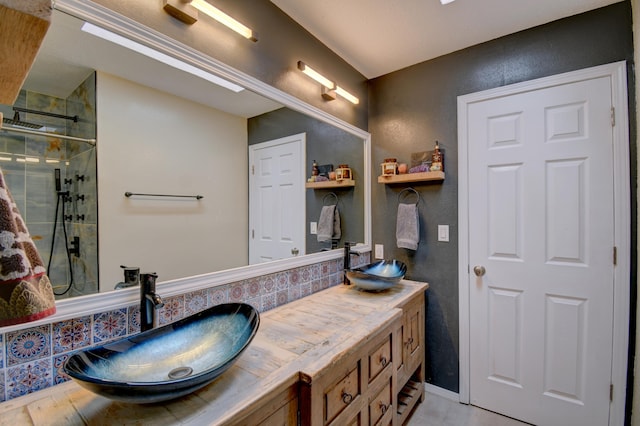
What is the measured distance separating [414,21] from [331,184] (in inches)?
47.1

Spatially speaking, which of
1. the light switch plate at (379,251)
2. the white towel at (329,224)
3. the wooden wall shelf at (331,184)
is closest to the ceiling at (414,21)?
the wooden wall shelf at (331,184)

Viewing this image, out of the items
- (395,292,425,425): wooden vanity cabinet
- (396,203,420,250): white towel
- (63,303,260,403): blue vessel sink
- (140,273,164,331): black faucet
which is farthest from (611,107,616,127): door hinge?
(140,273,164,331): black faucet

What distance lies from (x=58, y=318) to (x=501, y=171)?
245 cm

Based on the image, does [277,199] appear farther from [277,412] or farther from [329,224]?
[277,412]

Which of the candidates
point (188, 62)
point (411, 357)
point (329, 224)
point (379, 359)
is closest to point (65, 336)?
point (188, 62)

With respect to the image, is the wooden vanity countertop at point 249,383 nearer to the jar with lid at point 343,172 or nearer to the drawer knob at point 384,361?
the drawer knob at point 384,361

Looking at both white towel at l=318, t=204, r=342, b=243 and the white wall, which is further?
white towel at l=318, t=204, r=342, b=243

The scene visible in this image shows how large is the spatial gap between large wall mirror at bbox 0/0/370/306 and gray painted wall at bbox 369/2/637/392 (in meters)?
1.01

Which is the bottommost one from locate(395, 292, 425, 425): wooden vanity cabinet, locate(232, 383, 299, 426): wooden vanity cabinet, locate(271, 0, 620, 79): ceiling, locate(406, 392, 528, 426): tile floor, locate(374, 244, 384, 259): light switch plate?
locate(406, 392, 528, 426): tile floor

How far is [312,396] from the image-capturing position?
99 cm

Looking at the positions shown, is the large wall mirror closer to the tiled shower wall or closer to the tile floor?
the tiled shower wall

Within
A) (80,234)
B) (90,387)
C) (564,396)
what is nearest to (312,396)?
(90,387)

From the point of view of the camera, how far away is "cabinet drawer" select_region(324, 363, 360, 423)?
1110 millimetres

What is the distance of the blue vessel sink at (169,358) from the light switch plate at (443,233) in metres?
1.63
